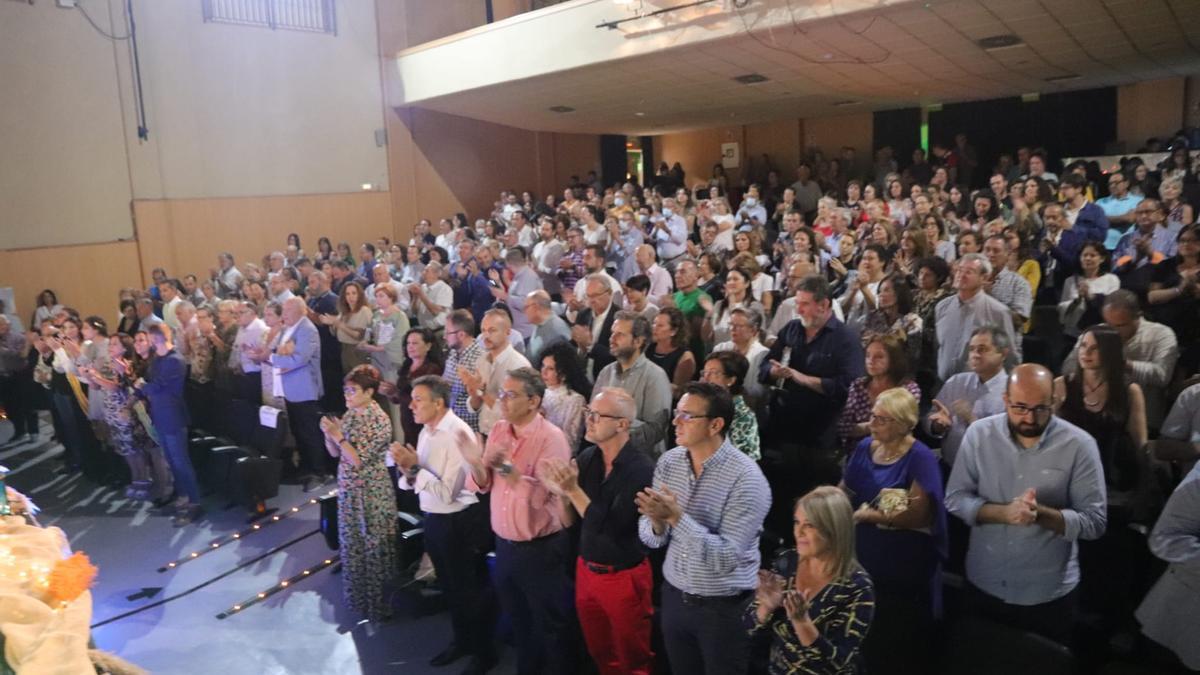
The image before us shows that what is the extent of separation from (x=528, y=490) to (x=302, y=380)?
3418mm

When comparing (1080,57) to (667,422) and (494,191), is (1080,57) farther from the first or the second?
(494,191)

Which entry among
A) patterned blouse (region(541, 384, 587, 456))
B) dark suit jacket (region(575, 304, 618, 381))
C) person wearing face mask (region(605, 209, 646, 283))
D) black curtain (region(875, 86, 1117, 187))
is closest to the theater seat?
patterned blouse (region(541, 384, 587, 456))

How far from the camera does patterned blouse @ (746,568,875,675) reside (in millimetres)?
2213

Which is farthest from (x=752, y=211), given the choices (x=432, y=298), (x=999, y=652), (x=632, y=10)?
(x=999, y=652)

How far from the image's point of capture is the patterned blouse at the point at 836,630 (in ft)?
7.26

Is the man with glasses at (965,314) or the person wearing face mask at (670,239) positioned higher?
the person wearing face mask at (670,239)

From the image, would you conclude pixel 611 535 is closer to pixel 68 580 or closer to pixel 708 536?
pixel 708 536

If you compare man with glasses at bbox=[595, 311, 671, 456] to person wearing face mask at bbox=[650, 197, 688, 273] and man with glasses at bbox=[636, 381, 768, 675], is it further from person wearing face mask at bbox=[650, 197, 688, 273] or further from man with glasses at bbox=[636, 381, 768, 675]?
person wearing face mask at bbox=[650, 197, 688, 273]

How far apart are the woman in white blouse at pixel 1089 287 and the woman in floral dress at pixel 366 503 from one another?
14.0ft

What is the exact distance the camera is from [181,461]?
233 inches

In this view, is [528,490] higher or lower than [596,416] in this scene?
lower

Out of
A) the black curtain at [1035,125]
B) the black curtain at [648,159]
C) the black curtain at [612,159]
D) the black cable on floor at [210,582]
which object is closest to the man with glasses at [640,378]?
the black cable on floor at [210,582]

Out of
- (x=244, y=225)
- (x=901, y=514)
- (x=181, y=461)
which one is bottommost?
(x=181, y=461)

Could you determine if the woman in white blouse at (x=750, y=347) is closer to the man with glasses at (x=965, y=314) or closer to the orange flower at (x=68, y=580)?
the man with glasses at (x=965, y=314)
